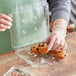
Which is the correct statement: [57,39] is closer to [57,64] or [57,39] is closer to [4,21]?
[57,64]

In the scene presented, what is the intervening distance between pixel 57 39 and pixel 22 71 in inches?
9.8

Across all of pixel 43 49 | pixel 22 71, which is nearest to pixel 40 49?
pixel 43 49

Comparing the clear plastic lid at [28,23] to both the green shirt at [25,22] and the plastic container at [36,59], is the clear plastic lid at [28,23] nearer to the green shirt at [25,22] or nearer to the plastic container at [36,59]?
the green shirt at [25,22]

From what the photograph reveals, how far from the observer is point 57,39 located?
3.16ft

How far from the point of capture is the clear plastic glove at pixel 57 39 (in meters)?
0.94

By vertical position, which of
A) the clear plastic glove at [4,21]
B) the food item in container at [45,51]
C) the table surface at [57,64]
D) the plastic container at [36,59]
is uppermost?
the clear plastic glove at [4,21]

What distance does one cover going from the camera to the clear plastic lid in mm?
1098

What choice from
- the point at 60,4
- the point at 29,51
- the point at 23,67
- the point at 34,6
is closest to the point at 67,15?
the point at 60,4

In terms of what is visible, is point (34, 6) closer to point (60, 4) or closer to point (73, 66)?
point (60, 4)

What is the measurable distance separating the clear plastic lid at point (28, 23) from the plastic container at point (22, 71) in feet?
0.88

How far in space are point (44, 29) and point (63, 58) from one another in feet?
0.96

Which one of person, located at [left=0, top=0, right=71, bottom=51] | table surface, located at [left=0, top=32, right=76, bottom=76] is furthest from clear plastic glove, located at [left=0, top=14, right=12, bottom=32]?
table surface, located at [left=0, top=32, right=76, bottom=76]

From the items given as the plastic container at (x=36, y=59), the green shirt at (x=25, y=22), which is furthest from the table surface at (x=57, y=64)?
the green shirt at (x=25, y=22)

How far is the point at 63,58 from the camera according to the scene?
95cm
